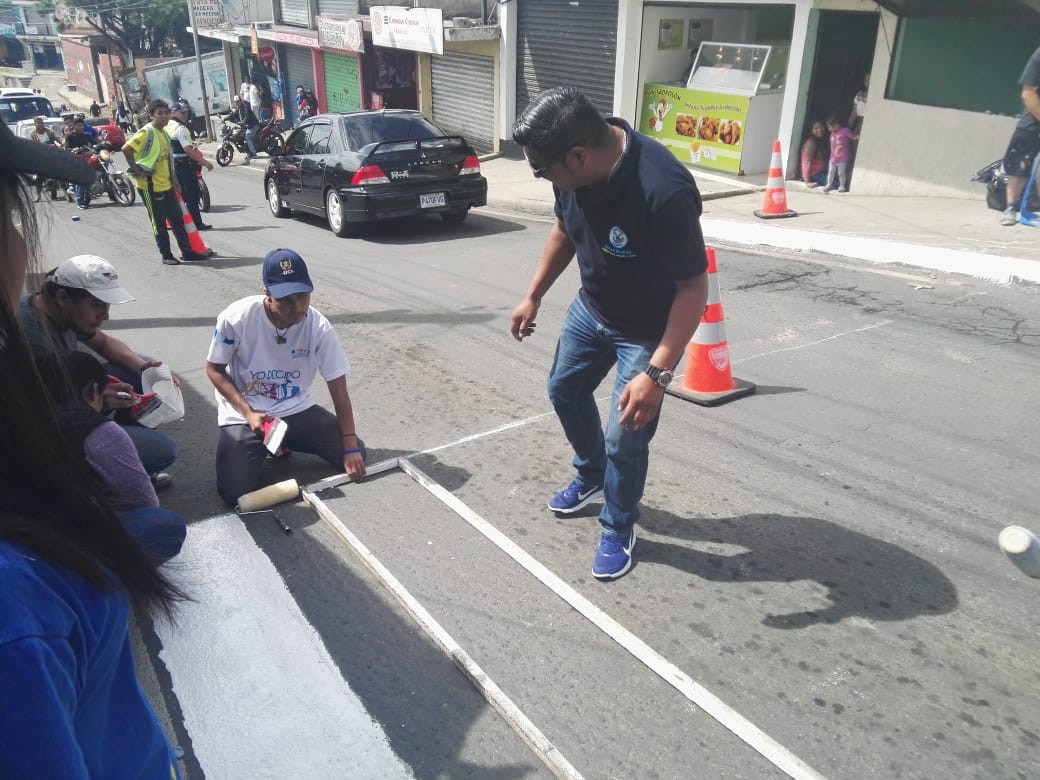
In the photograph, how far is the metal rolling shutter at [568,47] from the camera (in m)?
16.4

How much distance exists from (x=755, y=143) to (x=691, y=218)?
1222 centimetres

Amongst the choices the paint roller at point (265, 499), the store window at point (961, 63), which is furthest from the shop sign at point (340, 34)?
the paint roller at point (265, 499)

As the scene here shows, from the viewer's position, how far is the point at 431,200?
11.0 metres

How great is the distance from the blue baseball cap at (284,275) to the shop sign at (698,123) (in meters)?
10.8

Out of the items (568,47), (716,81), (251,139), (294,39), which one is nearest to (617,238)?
(716,81)

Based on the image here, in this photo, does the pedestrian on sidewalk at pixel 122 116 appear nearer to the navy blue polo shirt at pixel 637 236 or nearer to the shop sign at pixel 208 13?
the shop sign at pixel 208 13

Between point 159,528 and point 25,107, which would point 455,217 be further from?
point 25,107

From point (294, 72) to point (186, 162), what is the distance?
21273 mm

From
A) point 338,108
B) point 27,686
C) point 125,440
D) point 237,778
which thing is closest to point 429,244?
point 125,440

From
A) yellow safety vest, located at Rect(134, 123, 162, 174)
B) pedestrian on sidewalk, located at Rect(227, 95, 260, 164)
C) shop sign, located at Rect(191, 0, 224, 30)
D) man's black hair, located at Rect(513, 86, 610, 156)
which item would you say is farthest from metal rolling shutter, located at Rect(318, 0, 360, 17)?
man's black hair, located at Rect(513, 86, 610, 156)

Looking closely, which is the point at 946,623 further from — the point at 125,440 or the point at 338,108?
the point at 338,108

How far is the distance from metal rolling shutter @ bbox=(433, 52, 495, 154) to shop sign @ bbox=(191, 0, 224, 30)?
1568 cm

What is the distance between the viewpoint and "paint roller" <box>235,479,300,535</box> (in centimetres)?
416

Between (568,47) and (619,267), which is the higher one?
(568,47)
